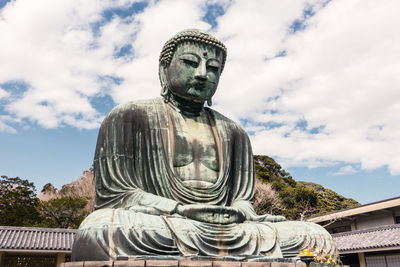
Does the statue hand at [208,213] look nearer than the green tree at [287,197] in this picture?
Yes

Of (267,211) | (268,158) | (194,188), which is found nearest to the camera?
(194,188)

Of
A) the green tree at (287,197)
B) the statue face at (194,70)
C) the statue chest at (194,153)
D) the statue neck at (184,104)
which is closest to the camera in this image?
the statue chest at (194,153)

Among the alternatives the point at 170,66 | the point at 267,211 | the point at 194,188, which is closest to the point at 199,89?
the point at 170,66

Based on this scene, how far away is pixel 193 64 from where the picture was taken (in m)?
6.21

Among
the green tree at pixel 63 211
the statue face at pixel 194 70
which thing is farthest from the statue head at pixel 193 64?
the green tree at pixel 63 211

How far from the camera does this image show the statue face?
20.3 feet

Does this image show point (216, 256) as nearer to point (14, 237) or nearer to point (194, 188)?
point (194, 188)

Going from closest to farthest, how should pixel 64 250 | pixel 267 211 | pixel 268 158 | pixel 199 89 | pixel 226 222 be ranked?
pixel 226 222, pixel 199 89, pixel 64 250, pixel 267 211, pixel 268 158

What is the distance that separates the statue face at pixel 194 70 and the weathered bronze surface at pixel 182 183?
0.6 inches

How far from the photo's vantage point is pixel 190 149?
19.5ft

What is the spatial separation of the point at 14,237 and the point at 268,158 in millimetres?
20847

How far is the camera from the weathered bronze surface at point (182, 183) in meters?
4.48

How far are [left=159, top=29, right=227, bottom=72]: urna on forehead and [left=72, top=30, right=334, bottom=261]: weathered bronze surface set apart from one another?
0.02 m

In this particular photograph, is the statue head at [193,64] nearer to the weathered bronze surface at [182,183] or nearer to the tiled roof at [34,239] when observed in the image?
the weathered bronze surface at [182,183]
